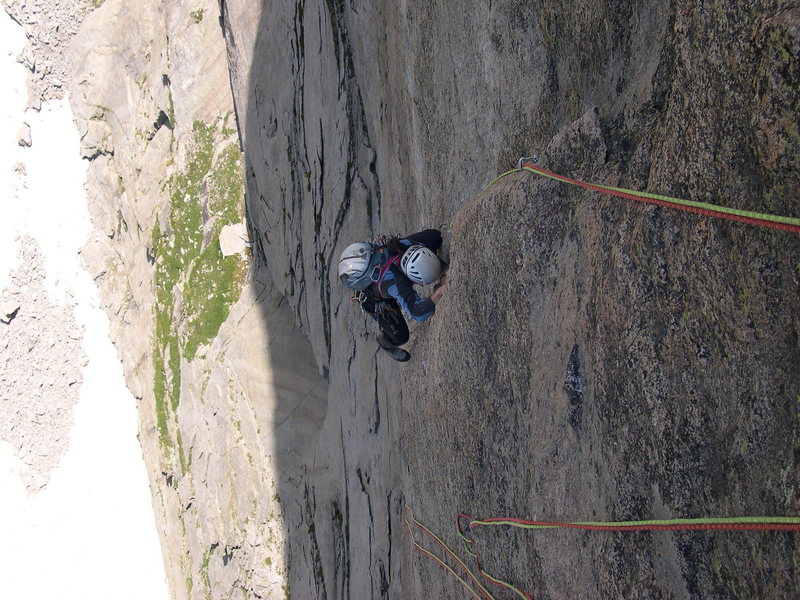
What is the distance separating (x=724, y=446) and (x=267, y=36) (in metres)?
15.3

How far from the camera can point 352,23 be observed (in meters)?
12.6

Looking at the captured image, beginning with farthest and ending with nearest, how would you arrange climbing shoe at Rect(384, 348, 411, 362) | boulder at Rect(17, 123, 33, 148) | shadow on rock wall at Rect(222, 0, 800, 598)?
1. boulder at Rect(17, 123, 33, 148)
2. climbing shoe at Rect(384, 348, 411, 362)
3. shadow on rock wall at Rect(222, 0, 800, 598)

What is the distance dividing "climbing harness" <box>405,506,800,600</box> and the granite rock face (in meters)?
0.11

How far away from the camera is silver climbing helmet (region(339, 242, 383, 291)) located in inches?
345

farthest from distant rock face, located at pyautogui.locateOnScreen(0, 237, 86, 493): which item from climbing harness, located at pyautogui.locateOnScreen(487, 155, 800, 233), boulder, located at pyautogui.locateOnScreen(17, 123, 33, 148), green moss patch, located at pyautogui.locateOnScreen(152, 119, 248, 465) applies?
climbing harness, located at pyautogui.locateOnScreen(487, 155, 800, 233)

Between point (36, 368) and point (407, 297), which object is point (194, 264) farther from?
point (407, 297)

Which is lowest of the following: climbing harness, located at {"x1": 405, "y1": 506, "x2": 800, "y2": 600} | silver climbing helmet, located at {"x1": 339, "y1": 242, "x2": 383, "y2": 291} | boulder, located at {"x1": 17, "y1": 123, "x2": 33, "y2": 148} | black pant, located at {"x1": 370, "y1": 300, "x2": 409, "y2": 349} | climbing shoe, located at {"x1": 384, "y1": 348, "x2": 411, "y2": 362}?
climbing harness, located at {"x1": 405, "y1": 506, "x2": 800, "y2": 600}

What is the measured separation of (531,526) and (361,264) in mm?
4282

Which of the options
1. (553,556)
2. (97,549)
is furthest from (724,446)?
(97,549)

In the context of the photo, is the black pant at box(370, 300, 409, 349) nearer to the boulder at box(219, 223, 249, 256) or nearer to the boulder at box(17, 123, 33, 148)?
the boulder at box(219, 223, 249, 256)

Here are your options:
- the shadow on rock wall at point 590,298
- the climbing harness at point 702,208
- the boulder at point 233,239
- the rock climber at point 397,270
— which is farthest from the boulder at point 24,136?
the climbing harness at point 702,208

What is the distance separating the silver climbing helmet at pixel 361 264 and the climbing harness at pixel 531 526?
11.1ft

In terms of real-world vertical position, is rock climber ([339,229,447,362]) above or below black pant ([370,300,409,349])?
above

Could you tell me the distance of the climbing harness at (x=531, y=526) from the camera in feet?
11.0
